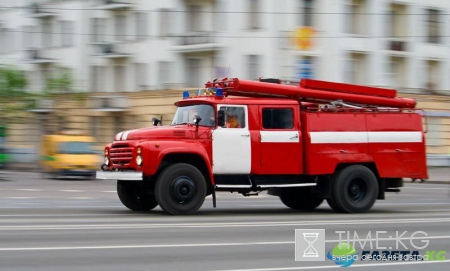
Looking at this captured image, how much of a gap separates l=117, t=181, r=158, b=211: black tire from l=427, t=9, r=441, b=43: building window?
3901 cm

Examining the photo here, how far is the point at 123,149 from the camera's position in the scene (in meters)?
17.0

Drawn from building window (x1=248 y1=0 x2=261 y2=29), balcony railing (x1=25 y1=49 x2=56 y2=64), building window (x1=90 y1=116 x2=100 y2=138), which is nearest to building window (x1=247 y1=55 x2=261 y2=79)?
building window (x1=248 y1=0 x2=261 y2=29)

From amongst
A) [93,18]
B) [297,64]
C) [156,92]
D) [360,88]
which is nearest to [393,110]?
[360,88]

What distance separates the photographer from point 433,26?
54344 millimetres

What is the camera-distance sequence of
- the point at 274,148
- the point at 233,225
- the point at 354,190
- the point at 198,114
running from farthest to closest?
the point at 354,190, the point at 274,148, the point at 198,114, the point at 233,225

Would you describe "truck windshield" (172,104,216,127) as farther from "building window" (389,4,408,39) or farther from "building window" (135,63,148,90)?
"building window" (389,4,408,39)

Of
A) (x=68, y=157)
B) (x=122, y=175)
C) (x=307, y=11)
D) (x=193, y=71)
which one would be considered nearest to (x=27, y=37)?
(x=193, y=71)

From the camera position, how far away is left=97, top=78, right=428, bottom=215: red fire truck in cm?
1686

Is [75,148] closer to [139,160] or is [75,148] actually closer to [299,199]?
[299,199]

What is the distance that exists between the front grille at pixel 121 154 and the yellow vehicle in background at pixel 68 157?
23035mm

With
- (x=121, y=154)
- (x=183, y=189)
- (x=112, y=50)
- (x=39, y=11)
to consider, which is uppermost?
(x=39, y=11)

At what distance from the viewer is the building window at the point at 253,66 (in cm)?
4750

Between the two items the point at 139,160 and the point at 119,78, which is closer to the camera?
the point at 139,160

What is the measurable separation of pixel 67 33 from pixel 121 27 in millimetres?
4629
